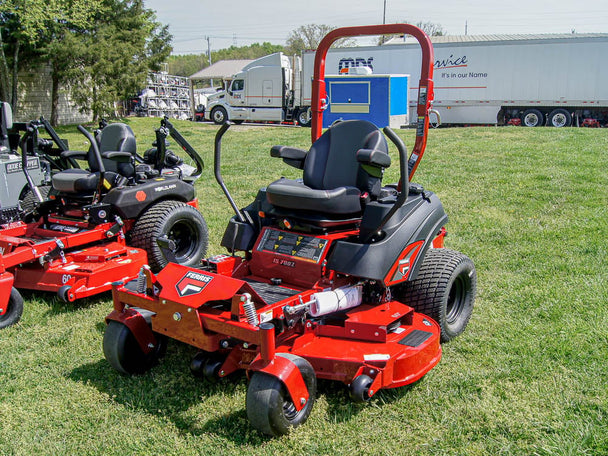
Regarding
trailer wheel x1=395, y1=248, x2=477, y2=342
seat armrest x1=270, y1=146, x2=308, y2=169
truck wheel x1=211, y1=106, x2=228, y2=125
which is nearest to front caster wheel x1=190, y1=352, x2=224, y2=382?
trailer wheel x1=395, y1=248, x2=477, y2=342

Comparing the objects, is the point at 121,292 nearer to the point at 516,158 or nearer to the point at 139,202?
the point at 139,202

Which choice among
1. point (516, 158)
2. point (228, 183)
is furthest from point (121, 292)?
point (516, 158)

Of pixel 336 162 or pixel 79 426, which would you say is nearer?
pixel 79 426

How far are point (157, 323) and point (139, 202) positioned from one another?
2.60m

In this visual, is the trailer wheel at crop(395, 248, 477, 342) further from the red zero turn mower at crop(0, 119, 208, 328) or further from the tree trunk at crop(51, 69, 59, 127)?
the tree trunk at crop(51, 69, 59, 127)

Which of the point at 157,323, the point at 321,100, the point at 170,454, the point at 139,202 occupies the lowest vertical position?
the point at 170,454

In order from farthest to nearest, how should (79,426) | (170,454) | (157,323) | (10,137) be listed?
1. (10,137)
2. (157,323)
3. (79,426)
4. (170,454)

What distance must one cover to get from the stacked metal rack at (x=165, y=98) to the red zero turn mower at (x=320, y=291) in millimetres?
27370

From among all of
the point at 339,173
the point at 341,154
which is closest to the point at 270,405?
the point at 339,173

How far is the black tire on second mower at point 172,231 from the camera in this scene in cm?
584

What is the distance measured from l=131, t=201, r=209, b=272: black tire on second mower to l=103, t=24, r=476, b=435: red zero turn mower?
1.63 metres

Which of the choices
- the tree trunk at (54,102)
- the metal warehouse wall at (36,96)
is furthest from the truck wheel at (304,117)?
the tree trunk at (54,102)

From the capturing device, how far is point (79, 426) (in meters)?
3.30

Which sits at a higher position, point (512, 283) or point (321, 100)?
point (321, 100)
